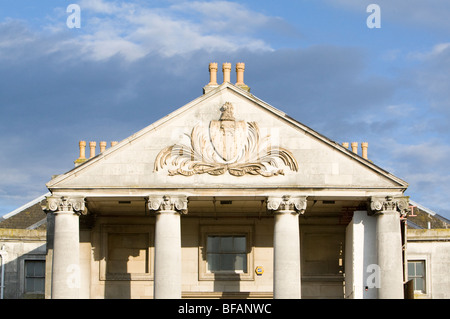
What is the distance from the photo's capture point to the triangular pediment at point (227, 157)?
55625 mm

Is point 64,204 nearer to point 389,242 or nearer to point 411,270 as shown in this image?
point 389,242

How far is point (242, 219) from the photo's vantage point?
207 ft

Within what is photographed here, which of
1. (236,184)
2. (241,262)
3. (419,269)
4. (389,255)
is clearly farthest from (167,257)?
(419,269)

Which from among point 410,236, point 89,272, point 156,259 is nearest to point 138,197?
point 156,259

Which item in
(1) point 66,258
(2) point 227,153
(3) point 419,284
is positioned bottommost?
(1) point 66,258

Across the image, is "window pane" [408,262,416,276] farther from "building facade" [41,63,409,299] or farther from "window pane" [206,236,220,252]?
"window pane" [206,236,220,252]

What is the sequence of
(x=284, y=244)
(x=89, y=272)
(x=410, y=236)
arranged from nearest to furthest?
(x=284, y=244)
(x=89, y=272)
(x=410, y=236)

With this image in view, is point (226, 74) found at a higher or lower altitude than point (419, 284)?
higher

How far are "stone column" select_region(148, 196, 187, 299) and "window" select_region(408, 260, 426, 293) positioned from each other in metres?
21.1

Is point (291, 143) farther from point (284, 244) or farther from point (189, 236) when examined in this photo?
point (189, 236)

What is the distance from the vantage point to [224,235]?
63.5m

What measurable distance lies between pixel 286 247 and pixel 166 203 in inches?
251

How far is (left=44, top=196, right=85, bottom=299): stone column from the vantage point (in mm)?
55094
